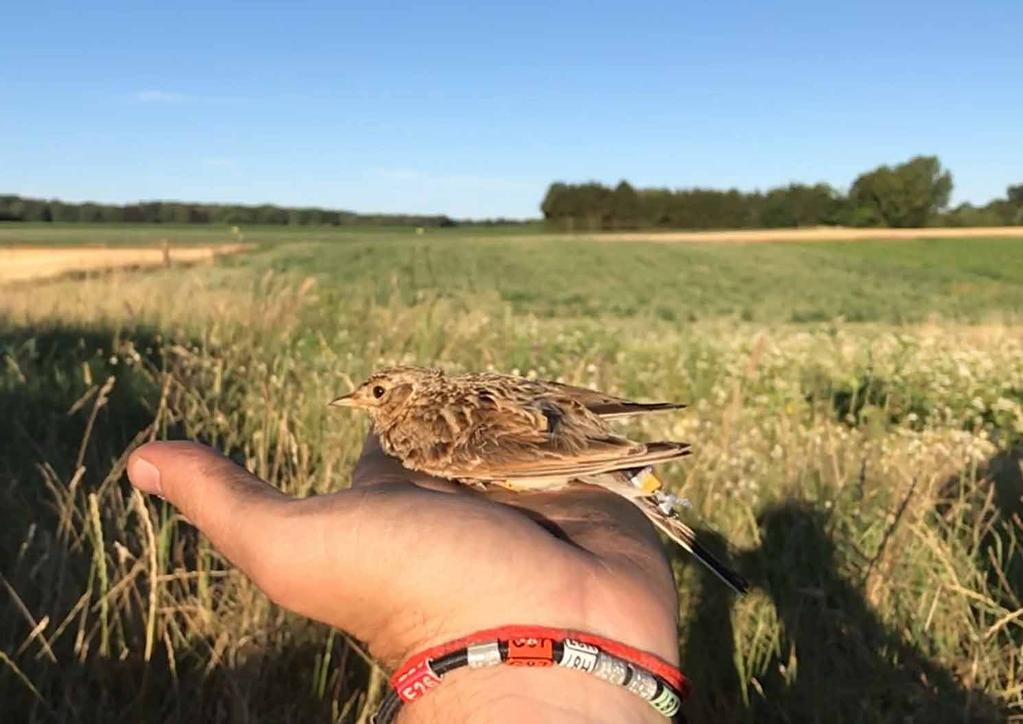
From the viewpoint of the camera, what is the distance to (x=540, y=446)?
8.24 feet

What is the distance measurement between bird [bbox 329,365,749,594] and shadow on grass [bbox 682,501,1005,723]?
1117 mm

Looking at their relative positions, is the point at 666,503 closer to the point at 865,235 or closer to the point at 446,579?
the point at 446,579

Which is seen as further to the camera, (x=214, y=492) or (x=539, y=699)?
(x=214, y=492)

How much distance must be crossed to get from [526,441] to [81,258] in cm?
2936

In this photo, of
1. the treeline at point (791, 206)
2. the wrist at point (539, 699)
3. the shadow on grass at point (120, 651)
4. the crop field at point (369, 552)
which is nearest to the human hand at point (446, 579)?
the wrist at point (539, 699)

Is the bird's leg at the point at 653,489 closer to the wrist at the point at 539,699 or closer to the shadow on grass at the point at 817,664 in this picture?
the wrist at the point at 539,699

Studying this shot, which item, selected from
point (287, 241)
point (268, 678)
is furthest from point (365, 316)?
point (287, 241)

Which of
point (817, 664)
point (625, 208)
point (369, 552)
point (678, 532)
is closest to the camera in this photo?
point (369, 552)

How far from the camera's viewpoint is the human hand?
180 centimetres

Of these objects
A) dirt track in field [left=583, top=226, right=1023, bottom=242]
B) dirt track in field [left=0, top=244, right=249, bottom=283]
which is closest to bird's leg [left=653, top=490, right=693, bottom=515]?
dirt track in field [left=0, top=244, right=249, bottom=283]

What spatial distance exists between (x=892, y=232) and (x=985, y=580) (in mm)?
75782

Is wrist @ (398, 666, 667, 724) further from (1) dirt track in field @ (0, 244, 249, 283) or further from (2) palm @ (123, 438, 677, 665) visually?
(1) dirt track in field @ (0, 244, 249, 283)

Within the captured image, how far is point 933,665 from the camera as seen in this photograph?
352 centimetres

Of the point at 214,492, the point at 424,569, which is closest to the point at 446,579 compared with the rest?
the point at 424,569
